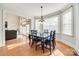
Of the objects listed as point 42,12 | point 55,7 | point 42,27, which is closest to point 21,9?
point 42,12

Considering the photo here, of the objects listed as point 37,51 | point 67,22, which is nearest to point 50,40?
point 37,51

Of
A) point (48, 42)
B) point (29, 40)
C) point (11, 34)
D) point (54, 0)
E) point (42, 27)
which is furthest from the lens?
point (11, 34)

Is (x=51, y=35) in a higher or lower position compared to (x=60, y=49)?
higher

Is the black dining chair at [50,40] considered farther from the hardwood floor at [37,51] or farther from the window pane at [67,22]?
the window pane at [67,22]

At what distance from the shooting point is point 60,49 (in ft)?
11.4

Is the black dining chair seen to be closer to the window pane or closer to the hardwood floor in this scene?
the hardwood floor

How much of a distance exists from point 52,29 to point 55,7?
95 cm

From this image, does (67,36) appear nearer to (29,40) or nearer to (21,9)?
(29,40)

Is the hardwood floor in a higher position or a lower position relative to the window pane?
lower

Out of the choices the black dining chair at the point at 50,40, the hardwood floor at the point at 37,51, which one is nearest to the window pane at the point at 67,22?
the hardwood floor at the point at 37,51

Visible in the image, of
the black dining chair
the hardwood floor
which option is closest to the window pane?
the hardwood floor

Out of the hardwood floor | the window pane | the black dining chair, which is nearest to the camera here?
the hardwood floor

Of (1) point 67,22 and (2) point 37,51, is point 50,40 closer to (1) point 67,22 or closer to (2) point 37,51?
(2) point 37,51

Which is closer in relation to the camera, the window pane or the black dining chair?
the black dining chair
